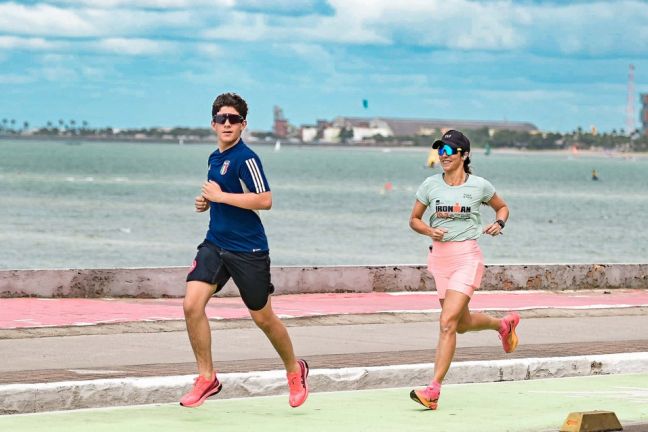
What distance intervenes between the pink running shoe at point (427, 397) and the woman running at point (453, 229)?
35 centimetres

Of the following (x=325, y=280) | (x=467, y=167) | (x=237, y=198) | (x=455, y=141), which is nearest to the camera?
(x=237, y=198)

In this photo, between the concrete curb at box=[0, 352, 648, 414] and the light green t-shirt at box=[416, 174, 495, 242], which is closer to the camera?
the concrete curb at box=[0, 352, 648, 414]

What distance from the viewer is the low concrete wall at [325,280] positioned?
1633 cm

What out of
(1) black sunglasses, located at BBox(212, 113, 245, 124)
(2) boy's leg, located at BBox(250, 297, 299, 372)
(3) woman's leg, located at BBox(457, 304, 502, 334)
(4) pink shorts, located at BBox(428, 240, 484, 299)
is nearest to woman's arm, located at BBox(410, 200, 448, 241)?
(4) pink shorts, located at BBox(428, 240, 484, 299)

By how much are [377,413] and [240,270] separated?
1216 mm

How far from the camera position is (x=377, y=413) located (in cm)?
975

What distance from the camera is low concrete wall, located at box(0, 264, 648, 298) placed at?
53.6 ft

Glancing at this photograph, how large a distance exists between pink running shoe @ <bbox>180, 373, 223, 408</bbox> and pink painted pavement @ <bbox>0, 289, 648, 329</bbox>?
Answer: 4.14 metres

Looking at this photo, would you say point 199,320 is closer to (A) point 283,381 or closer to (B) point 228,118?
(B) point 228,118

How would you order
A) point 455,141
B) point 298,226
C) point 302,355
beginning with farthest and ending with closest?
point 298,226
point 302,355
point 455,141

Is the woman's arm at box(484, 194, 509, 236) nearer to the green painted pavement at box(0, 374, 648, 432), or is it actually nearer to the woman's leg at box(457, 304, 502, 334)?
the woman's leg at box(457, 304, 502, 334)

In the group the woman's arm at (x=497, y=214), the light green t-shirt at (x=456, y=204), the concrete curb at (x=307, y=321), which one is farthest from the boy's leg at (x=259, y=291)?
the concrete curb at (x=307, y=321)

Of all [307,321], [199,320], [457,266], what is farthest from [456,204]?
[307,321]

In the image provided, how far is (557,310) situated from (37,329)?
5654 mm
